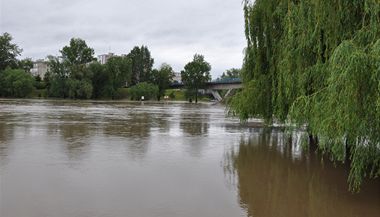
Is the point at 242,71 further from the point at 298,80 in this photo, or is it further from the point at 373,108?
the point at 373,108

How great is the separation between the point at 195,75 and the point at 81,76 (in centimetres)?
2654

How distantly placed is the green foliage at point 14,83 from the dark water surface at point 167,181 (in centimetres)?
8070

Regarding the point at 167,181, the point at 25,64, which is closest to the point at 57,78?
the point at 25,64

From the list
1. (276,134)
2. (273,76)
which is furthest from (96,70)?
(273,76)

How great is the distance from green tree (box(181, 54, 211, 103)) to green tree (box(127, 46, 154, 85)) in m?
22.1

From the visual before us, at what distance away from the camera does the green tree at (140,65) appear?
412ft

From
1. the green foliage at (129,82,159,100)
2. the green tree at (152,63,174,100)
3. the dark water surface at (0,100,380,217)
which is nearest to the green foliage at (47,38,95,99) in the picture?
the green foliage at (129,82,159,100)

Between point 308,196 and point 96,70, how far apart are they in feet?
303

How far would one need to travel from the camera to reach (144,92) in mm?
104125

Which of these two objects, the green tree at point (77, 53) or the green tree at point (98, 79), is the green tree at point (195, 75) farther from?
the green tree at point (77, 53)

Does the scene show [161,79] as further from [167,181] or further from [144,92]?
[167,181]

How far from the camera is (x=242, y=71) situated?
1922cm

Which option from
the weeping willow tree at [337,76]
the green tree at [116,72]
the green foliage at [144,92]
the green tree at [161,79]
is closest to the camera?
the weeping willow tree at [337,76]

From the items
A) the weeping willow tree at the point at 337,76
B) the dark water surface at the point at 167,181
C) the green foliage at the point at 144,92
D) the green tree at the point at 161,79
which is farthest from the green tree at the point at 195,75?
the weeping willow tree at the point at 337,76
